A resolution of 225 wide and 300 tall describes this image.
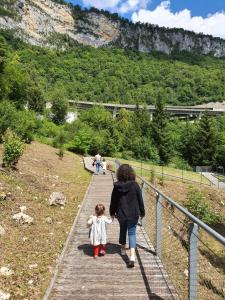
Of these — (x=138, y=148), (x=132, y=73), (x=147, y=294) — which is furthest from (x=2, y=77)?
(x=132, y=73)

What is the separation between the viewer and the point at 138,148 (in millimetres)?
67500

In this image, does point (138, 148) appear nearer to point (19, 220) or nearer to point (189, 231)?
point (19, 220)

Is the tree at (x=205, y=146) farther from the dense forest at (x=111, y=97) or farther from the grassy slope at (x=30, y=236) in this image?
the grassy slope at (x=30, y=236)

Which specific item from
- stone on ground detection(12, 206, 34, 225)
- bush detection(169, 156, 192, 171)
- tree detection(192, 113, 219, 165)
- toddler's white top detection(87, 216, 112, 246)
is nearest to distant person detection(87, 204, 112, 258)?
toddler's white top detection(87, 216, 112, 246)

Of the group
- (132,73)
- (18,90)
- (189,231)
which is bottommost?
(189,231)

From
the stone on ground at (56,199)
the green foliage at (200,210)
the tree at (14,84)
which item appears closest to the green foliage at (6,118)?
the tree at (14,84)

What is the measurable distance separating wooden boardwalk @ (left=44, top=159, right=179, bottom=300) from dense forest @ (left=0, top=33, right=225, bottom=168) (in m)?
20.6

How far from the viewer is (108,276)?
7.90m

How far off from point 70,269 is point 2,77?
3688 cm

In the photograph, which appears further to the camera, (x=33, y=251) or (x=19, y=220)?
(x=19, y=220)

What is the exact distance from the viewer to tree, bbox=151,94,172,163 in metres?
70.1

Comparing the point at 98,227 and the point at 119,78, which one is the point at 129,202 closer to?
the point at 98,227

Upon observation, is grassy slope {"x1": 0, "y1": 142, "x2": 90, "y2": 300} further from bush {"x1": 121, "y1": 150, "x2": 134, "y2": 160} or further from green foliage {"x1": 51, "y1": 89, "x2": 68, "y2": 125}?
green foliage {"x1": 51, "y1": 89, "x2": 68, "y2": 125}

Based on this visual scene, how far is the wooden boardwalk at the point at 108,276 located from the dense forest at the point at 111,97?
67.7 ft
